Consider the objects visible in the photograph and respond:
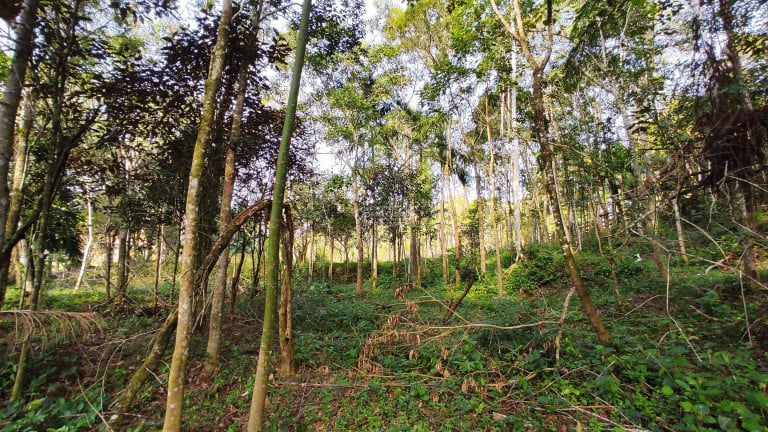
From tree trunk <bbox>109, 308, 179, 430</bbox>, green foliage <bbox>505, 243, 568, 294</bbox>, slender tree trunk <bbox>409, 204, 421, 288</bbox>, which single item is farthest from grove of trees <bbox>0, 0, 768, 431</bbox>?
slender tree trunk <bbox>409, 204, 421, 288</bbox>

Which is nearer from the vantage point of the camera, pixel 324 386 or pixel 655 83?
pixel 324 386

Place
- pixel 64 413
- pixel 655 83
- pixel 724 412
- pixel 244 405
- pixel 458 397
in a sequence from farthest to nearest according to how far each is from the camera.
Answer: pixel 655 83 → pixel 244 405 → pixel 458 397 → pixel 64 413 → pixel 724 412

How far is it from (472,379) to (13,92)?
6.71 meters

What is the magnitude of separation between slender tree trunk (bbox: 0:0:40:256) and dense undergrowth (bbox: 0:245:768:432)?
2229 millimetres

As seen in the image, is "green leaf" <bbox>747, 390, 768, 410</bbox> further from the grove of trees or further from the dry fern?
the dry fern

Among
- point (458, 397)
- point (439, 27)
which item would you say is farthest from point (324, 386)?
point (439, 27)

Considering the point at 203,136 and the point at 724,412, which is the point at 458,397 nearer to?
the point at 724,412

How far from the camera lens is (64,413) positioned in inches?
143

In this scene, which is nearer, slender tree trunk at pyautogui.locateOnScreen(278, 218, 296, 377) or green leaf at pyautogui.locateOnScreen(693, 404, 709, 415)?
green leaf at pyautogui.locateOnScreen(693, 404, 709, 415)

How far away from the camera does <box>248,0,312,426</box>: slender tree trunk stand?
2.88 m

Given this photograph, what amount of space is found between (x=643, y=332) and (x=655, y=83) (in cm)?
566

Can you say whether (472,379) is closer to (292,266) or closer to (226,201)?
(292,266)

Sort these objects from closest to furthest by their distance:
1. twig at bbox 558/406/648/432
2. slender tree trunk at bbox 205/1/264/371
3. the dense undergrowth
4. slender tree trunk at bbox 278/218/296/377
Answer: twig at bbox 558/406/648/432
the dense undergrowth
slender tree trunk at bbox 278/218/296/377
slender tree trunk at bbox 205/1/264/371

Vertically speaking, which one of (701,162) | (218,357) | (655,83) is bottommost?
(218,357)
